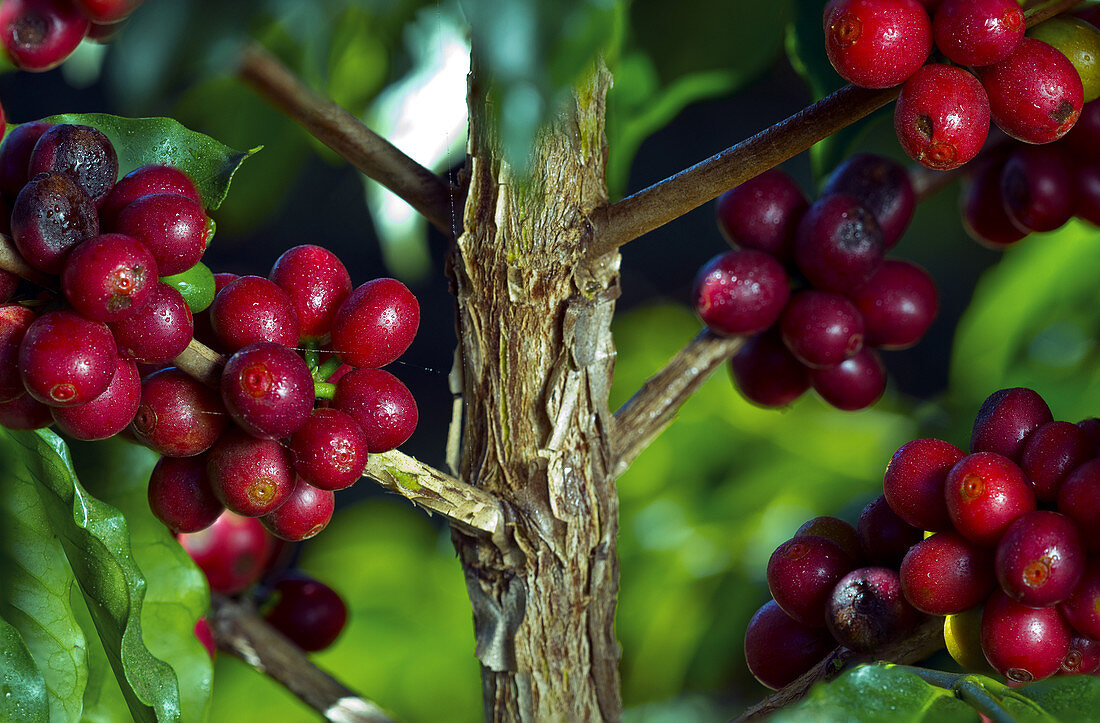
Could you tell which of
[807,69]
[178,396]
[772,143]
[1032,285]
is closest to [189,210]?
[178,396]

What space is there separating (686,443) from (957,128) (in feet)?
2.46

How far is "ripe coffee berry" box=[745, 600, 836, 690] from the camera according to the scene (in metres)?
0.42

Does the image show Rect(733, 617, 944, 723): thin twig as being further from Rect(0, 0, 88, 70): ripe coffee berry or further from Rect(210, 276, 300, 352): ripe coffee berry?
Rect(0, 0, 88, 70): ripe coffee berry

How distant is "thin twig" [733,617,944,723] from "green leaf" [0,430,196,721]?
0.23m

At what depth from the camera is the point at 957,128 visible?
0.33 metres

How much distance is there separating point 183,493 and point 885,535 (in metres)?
0.27

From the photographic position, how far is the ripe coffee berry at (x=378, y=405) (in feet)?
1.12

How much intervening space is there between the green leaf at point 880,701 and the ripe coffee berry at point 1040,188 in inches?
11.1

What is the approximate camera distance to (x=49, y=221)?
11.6 inches

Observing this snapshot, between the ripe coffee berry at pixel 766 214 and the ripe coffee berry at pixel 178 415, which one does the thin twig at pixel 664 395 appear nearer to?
the ripe coffee berry at pixel 766 214

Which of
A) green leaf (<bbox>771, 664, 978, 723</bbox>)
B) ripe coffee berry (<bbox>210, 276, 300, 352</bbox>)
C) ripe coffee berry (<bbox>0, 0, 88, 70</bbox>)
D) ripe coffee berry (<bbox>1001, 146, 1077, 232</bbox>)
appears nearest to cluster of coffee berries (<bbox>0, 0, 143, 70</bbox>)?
ripe coffee berry (<bbox>0, 0, 88, 70</bbox>)

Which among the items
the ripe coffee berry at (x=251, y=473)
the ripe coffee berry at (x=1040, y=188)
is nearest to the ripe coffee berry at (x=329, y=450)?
the ripe coffee berry at (x=251, y=473)

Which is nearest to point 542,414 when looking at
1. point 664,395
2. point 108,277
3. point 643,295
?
point 664,395

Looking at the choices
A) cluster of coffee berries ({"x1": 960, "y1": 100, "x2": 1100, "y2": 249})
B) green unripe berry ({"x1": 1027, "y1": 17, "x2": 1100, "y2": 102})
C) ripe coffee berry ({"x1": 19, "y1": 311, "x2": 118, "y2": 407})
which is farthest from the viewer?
cluster of coffee berries ({"x1": 960, "y1": 100, "x2": 1100, "y2": 249})
